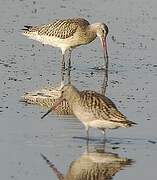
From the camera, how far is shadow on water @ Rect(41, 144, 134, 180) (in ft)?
34.8

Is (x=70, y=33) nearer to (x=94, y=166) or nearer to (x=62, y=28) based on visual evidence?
(x=62, y=28)

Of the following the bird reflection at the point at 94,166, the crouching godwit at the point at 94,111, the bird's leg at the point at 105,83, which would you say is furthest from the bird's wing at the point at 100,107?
the bird's leg at the point at 105,83

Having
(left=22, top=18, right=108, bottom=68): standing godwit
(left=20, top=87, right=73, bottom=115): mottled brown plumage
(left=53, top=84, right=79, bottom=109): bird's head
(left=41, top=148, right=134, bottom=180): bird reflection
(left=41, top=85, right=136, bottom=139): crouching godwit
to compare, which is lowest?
(left=41, top=148, right=134, bottom=180): bird reflection

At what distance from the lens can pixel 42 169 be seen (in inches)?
425

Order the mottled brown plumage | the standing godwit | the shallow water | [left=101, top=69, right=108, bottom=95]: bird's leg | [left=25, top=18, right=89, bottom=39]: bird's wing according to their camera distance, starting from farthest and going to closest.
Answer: [left=25, top=18, right=89, bottom=39]: bird's wing, the standing godwit, [left=101, top=69, right=108, bottom=95]: bird's leg, the mottled brown plumage, the shallow water

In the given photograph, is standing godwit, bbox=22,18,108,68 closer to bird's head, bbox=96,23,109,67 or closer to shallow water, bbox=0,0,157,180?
bird's head, bbox=96,23,109,67

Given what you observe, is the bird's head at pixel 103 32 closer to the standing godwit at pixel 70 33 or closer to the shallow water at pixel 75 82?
the standing godwit at pixel 70 33

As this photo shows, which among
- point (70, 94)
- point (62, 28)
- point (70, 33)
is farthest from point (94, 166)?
point (62, 28)

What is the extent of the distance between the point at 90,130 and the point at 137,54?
7.72 meters

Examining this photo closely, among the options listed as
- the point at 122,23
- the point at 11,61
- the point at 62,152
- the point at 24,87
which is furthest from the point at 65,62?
the point at 62,152

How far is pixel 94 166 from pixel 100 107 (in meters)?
1.32

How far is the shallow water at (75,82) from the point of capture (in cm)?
1139

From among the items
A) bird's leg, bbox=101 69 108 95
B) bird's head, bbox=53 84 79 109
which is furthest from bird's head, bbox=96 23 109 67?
bird's head, bbox=53 84 79 109

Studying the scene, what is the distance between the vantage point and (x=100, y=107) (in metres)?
12.2
